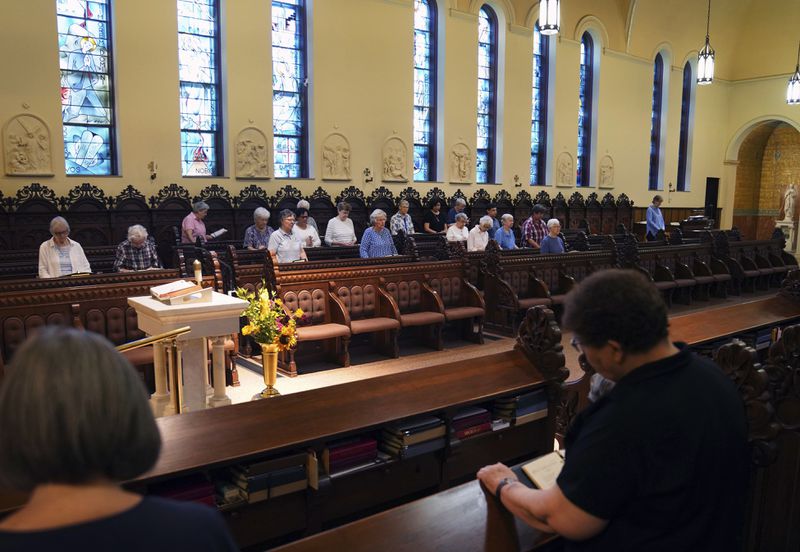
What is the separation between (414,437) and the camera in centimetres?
331

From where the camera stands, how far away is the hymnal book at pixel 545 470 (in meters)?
2.19

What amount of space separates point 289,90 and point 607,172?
10101 millimetres

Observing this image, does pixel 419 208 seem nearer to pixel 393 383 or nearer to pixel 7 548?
pixel 393 383

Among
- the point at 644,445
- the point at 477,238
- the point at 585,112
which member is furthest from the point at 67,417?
the point at 585,112

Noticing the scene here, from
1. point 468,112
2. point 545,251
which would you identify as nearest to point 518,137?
point 468,112

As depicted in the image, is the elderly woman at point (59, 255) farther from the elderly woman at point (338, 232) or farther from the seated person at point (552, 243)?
the seated person at point (552, 243)

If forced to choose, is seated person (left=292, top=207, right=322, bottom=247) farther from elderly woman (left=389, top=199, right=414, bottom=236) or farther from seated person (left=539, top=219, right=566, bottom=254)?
seated person (left=539, top=219, right=566, bottom=254)

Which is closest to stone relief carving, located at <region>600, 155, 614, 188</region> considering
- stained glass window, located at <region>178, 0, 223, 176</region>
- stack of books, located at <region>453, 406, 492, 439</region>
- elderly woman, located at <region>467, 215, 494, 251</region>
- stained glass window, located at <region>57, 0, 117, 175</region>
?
elderly woman, located at <region>467, 215, 494, 251</region>

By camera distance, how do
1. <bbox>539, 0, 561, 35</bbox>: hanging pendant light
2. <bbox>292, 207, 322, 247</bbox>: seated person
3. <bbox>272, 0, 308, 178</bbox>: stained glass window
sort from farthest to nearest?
<bbox>272, 0, 308, 178</bbox>: stained glass window, <bbox>292, 207, 322, 247</bbox>: seated person, <bbox>539, 0, 561, 35</bbox>: hanging pendant light

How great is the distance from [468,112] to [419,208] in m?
2.76

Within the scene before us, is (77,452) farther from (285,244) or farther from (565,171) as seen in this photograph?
(565,171)

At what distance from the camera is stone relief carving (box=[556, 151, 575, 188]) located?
57.2ft

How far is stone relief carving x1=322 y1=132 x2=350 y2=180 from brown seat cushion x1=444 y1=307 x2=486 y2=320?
538 centimetres

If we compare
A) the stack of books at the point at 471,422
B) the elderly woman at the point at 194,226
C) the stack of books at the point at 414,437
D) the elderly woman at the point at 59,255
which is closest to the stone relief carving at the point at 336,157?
the elderly woman at the point at 194,226
